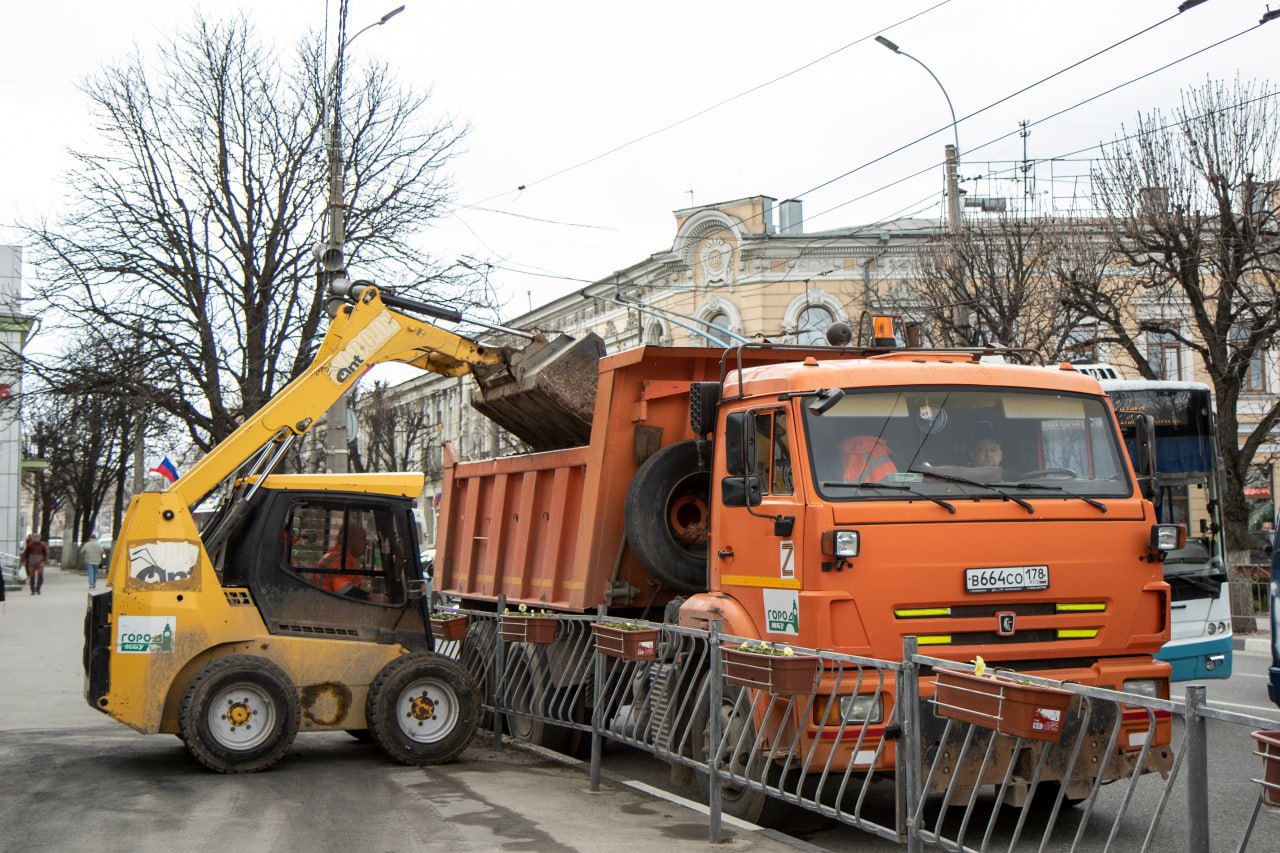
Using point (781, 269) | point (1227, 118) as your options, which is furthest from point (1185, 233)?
point (781, 269)

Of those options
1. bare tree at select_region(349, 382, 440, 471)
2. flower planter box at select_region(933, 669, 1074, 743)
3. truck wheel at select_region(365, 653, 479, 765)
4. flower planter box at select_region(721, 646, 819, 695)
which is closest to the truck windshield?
flower planter box at select_region(721, 646, 819, 695)

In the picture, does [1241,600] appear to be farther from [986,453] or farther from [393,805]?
[393,805]

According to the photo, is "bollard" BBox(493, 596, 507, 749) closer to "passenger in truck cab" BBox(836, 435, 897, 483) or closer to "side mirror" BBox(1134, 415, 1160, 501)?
"passenger in truck cab" BBox(836, 435, 897, 483)

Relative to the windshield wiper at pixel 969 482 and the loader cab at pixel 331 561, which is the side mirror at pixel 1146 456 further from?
the loader cab at pixel 331 561

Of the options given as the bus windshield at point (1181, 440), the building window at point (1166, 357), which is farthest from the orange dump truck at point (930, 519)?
the building window at point (1166, 357)

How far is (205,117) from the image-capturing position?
940 inches

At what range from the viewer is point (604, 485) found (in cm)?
953

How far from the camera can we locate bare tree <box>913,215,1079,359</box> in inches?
954

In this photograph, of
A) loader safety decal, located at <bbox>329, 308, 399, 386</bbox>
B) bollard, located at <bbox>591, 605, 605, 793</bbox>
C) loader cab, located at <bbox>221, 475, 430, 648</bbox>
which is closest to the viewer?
bollard, located at <bbox>591, 605, 605, 793</bbox>

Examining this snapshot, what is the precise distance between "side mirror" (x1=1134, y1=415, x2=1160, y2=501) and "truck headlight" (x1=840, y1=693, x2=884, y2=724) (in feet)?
7.77

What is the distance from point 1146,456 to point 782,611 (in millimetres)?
2618

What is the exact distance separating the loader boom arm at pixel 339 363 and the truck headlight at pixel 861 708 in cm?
496

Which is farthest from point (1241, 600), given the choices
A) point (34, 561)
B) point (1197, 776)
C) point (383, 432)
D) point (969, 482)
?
point (383, 432)

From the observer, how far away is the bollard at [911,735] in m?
5.97
